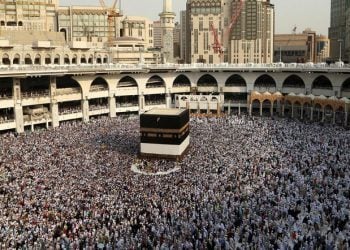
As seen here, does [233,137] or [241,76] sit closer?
[233,137]

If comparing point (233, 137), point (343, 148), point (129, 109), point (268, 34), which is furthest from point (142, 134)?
point (268, 34)

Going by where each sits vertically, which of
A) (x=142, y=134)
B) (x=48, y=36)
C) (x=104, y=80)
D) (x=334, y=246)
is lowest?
(x=334, y=246)

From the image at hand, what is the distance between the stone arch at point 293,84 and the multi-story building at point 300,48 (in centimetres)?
8999

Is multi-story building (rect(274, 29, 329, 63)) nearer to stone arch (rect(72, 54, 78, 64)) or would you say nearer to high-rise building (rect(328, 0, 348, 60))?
high-rise building (rect(328, 0, 348, 60))

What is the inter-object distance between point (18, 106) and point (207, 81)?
2740 cm

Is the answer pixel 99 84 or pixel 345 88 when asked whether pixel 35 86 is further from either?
pixel 345 88

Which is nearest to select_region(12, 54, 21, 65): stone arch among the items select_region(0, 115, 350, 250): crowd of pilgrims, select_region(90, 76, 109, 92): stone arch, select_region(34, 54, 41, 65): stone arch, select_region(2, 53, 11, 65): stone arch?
select_region(2, 53, 11, 65): stone arch

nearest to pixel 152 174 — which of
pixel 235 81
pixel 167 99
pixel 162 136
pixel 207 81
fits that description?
pixel 162 136

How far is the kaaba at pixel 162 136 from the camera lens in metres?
30.9

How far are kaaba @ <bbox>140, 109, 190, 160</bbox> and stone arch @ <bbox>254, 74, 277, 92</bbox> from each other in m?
25.1

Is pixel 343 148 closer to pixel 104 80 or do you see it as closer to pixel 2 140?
pixel 2 140

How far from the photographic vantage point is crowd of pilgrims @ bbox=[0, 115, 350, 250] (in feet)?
56.5

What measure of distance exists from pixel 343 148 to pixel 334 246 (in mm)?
16121

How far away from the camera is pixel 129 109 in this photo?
176 feet
